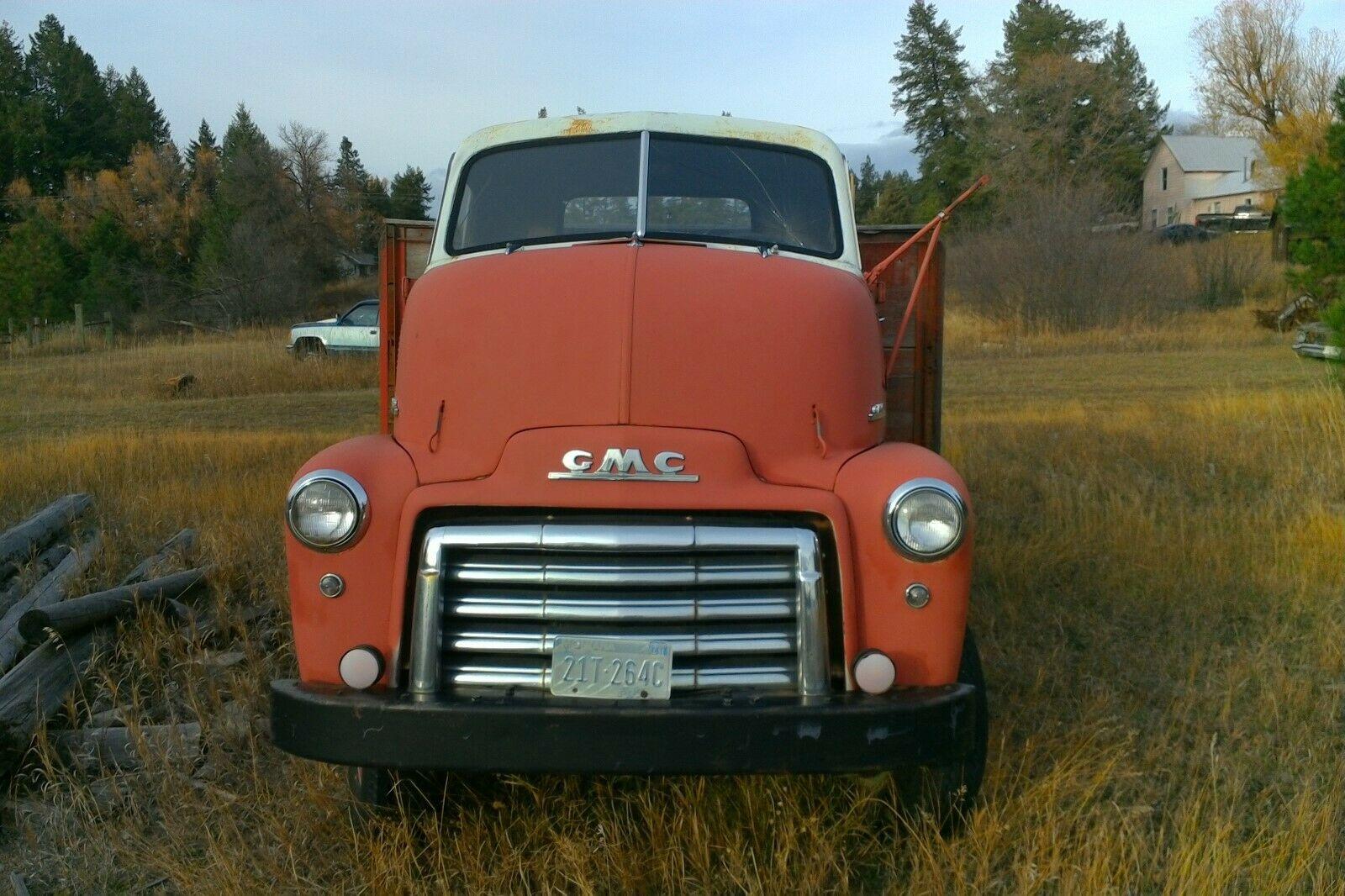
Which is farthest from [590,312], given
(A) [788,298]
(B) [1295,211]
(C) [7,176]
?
(C) [7,176]

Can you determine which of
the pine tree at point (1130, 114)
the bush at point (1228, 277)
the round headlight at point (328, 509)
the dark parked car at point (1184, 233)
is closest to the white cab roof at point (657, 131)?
the round headlight at point (328, 509)

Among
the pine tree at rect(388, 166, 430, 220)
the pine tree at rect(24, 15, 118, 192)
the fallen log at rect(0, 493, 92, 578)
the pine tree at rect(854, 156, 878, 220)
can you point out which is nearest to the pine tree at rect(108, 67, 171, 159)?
the pine tree at rect(24, 15, 118, 192)

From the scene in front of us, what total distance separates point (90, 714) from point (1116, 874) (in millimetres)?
3681

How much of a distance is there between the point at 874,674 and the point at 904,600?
0.71 ft

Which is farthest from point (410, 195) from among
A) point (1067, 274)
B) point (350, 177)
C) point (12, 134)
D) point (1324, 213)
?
point (1324, 213)

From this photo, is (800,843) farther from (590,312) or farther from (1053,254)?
(1053,254)

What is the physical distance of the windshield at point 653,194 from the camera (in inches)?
179

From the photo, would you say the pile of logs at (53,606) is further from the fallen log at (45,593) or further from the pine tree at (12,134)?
the pine tree at (12,134)

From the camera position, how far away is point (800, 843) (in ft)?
11.7

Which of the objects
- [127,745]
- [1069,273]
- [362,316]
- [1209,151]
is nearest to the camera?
[127,745]

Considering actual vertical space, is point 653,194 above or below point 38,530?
above

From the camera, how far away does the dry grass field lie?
3334 mm

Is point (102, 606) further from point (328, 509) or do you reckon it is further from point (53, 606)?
point (328, 509)

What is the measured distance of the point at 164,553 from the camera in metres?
6.10
